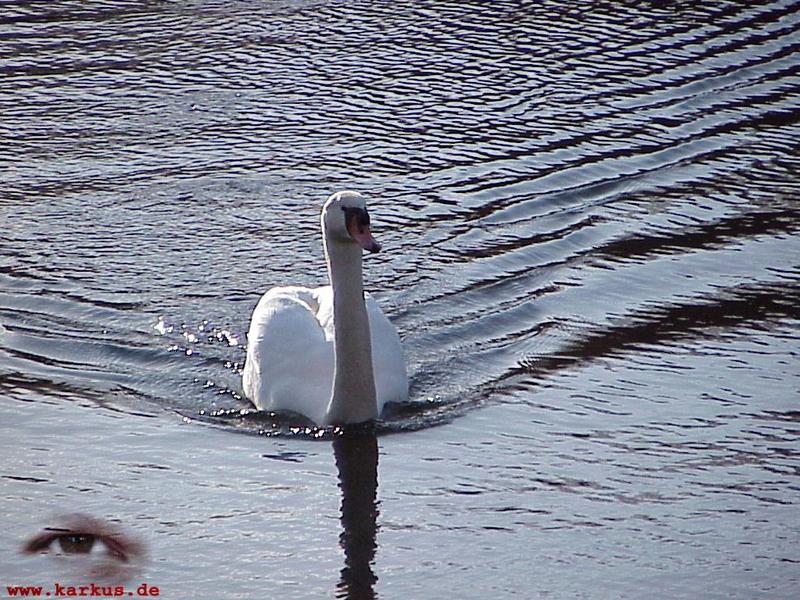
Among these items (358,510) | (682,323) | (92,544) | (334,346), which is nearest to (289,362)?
(334,346)

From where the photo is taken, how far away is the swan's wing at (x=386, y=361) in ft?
31.3

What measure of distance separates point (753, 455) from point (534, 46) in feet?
28.4

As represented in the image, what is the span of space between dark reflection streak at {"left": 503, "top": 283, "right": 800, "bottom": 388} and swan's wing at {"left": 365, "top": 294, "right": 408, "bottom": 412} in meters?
0.74

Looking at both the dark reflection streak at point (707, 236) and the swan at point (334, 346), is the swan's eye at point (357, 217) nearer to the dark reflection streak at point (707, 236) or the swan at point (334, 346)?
the swan at point (334, 346)

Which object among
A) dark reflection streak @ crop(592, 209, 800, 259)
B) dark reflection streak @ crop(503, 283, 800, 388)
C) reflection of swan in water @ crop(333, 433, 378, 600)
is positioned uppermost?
dark reflection streak @ crop(592, 209, 800, 259)

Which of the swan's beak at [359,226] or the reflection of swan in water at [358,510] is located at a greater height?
the swan's beak at [359,226]

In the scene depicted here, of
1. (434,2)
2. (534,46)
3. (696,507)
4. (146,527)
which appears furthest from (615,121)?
(146,527)

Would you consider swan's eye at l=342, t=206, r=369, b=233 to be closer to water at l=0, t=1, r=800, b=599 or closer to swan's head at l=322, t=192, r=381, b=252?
swan's head at l=322, t=192, r=381, b=252

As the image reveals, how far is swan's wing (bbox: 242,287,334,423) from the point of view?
9.41m

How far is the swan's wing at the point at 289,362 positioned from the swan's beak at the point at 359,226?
0.94 m

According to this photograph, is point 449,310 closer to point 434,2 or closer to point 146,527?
point 146,527

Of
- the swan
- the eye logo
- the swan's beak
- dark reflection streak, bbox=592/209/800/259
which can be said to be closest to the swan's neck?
the swan

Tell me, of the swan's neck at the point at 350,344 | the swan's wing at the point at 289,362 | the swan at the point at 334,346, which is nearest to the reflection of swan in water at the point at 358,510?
the swan's neck at the point at 350,344

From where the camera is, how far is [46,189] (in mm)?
12719
